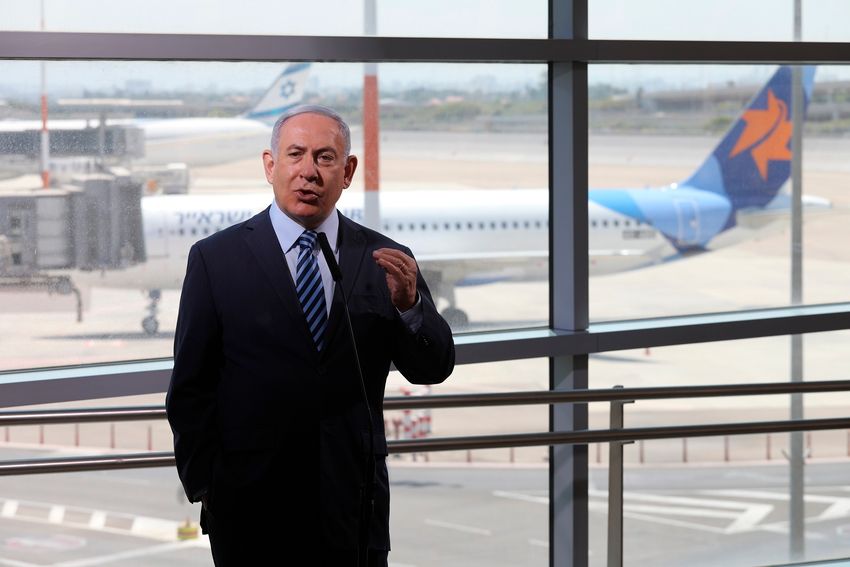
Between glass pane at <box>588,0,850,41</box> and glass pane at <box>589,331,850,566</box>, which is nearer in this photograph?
glass pane at <box>588,0,850,41</box>

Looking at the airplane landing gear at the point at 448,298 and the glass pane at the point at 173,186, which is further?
the airplane landing gear at the point at 448,298

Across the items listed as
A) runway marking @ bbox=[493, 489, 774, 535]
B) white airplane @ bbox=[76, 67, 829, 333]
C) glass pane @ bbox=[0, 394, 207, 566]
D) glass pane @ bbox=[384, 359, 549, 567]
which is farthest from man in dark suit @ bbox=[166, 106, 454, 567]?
runway marking @ bbox=[493, 489, 774, 535]

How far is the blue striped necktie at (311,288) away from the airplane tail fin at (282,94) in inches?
71.3

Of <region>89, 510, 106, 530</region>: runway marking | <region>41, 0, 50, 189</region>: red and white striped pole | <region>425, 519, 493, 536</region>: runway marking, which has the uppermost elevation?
<region>41, 0, 50, 189</region>: red and white striped pole

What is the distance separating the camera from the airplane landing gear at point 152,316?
3334mm

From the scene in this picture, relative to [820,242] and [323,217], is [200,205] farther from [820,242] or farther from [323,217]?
[820,242]

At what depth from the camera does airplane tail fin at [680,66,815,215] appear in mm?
4699

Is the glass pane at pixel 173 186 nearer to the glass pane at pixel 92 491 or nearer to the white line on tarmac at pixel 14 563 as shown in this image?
the white line on tarmac at pixel 14 563

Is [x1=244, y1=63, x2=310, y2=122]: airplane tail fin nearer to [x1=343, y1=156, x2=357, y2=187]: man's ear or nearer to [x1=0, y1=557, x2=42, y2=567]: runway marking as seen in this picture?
[x1=0, y1=557, x2=42, y2=567]: runway marking

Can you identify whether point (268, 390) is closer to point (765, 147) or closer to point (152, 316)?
point (152, 316)

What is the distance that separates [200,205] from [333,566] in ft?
7.37

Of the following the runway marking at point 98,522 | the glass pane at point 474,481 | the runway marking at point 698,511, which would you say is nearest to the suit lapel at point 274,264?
the glass pane at point 474,481

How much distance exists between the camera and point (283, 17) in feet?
11.2

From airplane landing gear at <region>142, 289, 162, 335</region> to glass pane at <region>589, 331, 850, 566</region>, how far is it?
9.97 metres
